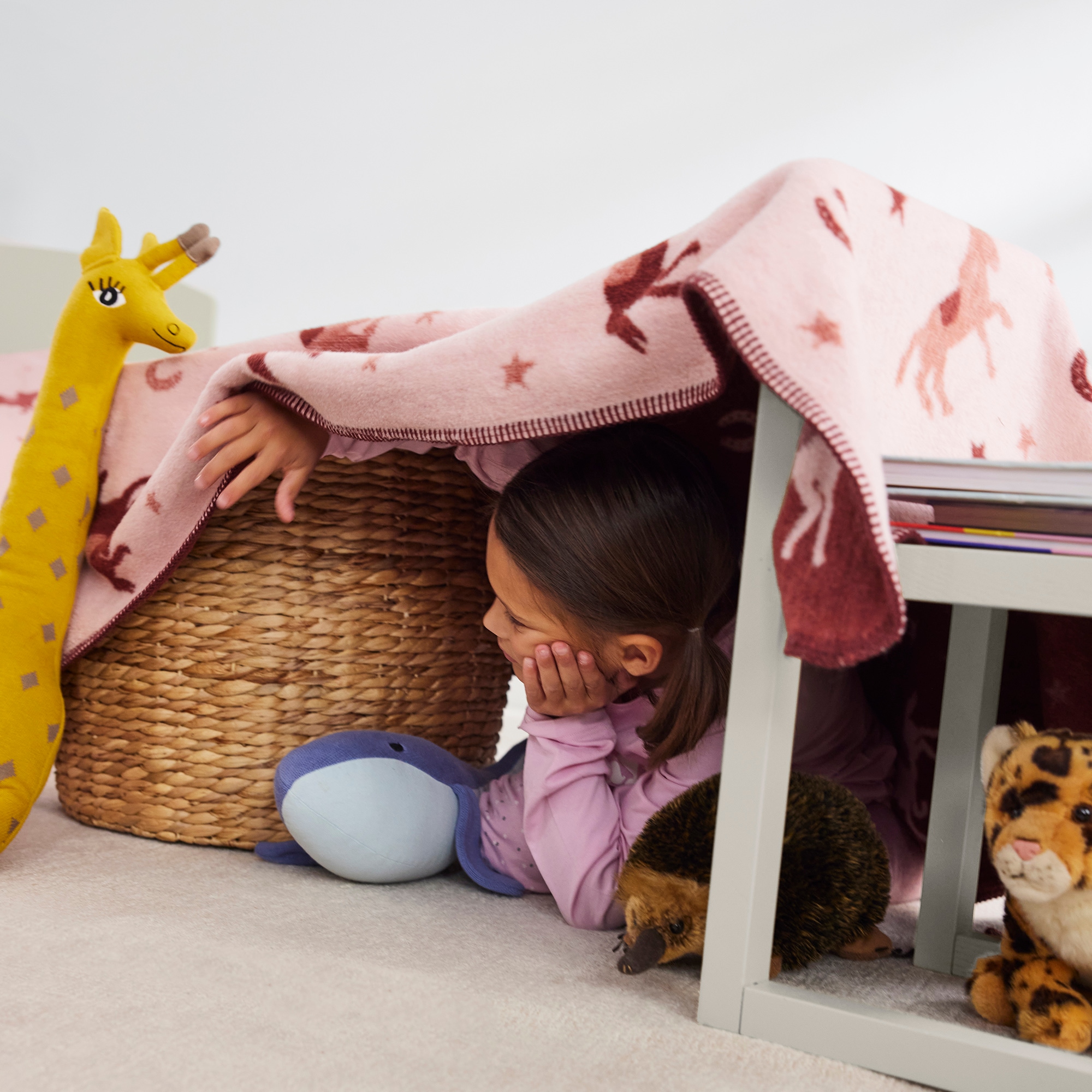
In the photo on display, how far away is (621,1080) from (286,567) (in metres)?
0.53

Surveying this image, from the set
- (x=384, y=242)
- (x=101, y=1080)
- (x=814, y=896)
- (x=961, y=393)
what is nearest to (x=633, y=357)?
(x=961, y=393)

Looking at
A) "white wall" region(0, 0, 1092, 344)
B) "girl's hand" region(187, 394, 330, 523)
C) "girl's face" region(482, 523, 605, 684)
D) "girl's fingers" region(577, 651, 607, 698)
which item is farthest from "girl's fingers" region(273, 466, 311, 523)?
"white wall" region(0, 0, 1092, 344)

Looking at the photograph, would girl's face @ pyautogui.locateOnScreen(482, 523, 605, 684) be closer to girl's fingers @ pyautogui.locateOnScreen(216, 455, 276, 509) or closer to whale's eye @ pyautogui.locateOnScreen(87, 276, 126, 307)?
girl's fingers @ pyautogui.locateOnScreen(216, 455, 276, 509)

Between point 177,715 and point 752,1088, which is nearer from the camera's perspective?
point 752,1088

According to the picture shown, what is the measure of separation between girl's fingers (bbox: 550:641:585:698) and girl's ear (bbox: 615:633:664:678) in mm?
39

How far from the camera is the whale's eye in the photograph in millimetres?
885

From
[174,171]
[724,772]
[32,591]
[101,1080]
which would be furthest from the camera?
[174,171]

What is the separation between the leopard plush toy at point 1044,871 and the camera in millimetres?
524

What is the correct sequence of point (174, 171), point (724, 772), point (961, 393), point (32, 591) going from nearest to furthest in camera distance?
point (724, 772), point (961, 393), point (32, 591), point (174, 171)

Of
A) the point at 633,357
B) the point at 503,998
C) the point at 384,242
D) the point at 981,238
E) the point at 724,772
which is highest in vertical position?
the point at 384,242

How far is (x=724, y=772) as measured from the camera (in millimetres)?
564

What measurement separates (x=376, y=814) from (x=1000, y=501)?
0.53 meters

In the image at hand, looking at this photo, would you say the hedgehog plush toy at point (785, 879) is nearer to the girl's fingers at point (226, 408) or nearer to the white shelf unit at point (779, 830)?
the white shelf unit at point (779, 830)

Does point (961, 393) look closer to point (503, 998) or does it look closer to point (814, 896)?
point (814, 896)
